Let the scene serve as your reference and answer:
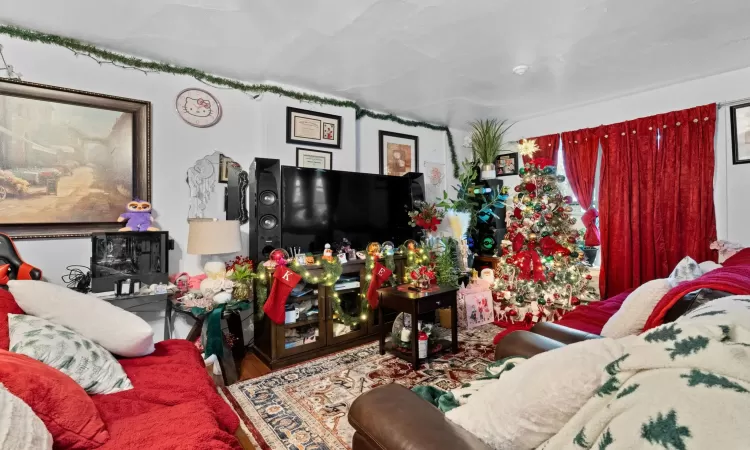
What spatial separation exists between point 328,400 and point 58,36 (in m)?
3.16

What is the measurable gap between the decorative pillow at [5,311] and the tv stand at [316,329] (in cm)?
156

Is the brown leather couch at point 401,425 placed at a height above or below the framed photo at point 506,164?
below

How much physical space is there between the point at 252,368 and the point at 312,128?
2.27m

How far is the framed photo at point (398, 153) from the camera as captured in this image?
416 cm

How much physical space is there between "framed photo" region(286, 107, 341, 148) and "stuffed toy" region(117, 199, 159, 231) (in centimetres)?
135

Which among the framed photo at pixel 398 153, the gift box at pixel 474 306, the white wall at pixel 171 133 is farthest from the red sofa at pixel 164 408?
the framed photo at pixel 398 153

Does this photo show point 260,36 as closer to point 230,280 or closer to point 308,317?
point 230,280

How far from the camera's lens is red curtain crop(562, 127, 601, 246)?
12.8 feet

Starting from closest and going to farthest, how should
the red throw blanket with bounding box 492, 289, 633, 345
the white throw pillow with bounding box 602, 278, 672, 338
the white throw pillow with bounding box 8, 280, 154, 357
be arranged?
the white throw pillow with bounding box 8, 280, 154, 357 < the white throw pillow with bounding box 602, 278, 672, 338 < the red throw blanket with bounding box 492, 289, 633, 345

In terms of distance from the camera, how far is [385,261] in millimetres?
Answer: 3375

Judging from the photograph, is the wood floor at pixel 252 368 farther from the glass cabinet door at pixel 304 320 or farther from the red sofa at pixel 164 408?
the red sofa at pixel 164 408

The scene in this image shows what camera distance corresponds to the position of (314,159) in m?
3.46

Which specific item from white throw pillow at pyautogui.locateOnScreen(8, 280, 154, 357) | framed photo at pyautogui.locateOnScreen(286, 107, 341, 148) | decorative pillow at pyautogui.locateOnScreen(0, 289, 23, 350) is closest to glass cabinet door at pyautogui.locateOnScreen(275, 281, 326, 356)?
white throw pillow at pyautogui.locateOnScreen(8, 280, 154, 357)

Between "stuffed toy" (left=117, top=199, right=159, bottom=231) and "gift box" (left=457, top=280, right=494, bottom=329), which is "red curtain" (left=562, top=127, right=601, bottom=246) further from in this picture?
"stuffed toy" (left=117, top=199, right=159, bottom=231)
